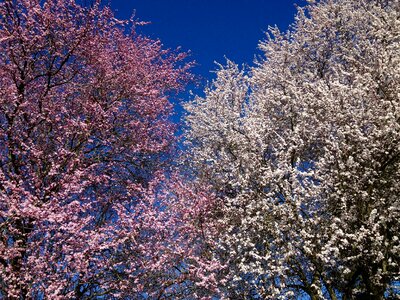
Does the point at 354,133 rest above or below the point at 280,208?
above

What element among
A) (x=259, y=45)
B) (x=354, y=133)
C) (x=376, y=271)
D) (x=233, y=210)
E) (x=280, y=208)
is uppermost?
(x=259, y=45)

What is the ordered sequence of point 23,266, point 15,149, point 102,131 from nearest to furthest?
point 23,266
point 15,149
point 102,131

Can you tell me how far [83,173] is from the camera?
1373 centimetres

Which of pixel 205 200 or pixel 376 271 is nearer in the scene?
pixel 376 271

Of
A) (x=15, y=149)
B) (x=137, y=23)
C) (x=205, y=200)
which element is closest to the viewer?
(x=15, y=149)

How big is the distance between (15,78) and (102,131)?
346cm

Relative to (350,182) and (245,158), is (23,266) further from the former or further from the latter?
(350,182)

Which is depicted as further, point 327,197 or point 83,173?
point 83,173

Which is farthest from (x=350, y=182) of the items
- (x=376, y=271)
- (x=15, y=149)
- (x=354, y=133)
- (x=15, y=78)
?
(x=15, y=78)

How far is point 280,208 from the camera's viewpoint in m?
11.7

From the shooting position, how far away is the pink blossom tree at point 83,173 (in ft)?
36.7

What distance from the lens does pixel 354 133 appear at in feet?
38.5

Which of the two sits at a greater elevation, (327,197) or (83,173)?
(83,173)

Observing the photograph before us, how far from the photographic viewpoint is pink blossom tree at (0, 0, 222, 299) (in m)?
11.2
